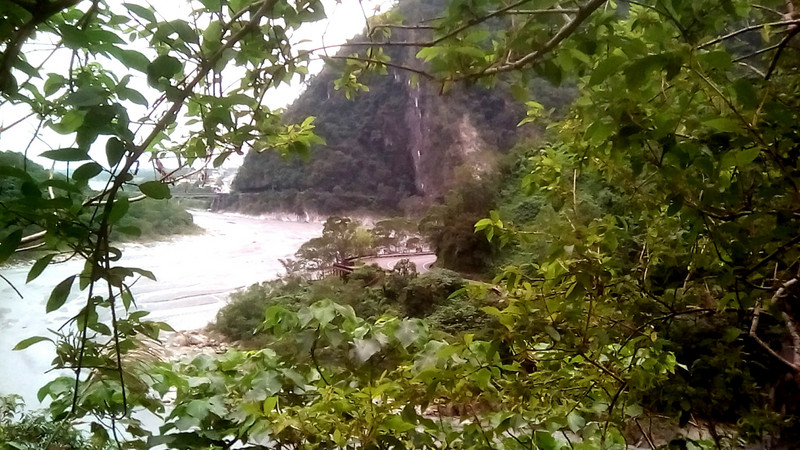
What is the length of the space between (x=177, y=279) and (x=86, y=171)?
2.49 ft

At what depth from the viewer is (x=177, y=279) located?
1.10 m

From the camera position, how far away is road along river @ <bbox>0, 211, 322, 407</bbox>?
0.95 m

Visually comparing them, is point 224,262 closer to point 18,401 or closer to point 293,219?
point 293,219

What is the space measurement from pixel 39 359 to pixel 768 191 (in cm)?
116

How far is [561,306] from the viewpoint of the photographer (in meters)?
0.61

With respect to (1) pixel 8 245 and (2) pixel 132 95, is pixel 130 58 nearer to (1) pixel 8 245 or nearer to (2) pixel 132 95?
(2) pixel 132 95

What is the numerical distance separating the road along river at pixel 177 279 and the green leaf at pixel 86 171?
0.56 m

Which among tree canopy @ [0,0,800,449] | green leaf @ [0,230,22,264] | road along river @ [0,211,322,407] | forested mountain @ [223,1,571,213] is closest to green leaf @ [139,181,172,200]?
tree canopy @ [0,0,800,449]

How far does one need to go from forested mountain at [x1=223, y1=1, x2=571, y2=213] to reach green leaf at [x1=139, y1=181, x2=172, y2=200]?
0.71 meters

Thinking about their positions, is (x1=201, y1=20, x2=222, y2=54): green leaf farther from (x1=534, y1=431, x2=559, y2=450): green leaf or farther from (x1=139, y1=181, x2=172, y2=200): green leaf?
(x1=534, y1=431, x2=559, y2=450): green leaf

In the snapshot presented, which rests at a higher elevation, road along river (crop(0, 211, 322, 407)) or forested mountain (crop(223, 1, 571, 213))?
forested mountain (crop(223, 1, 571, 213))

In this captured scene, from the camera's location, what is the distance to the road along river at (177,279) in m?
0.95

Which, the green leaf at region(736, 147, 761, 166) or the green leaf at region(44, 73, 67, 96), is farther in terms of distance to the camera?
the green leaf at region(44, 73, 67, 96)

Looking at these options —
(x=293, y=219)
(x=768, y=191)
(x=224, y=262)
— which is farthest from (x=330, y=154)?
(x=768, y=191)
